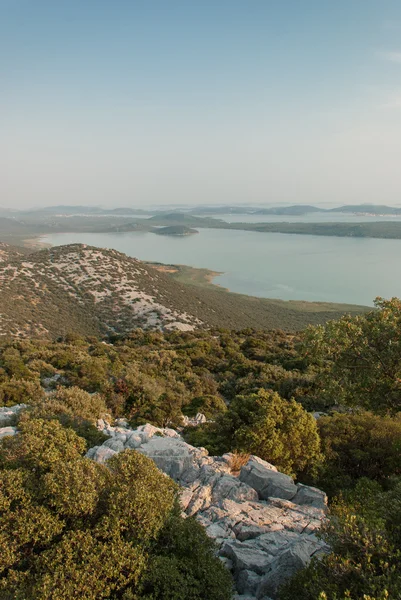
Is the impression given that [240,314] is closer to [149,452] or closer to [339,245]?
[149,452]

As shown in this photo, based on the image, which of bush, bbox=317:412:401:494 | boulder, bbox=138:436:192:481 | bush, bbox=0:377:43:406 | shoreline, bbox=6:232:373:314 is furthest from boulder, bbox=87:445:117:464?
shoreline, bbox=6:232:373:314

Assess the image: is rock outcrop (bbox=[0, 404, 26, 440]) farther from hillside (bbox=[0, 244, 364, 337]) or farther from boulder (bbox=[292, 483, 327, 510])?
hillside (bbox=[0, 244, 364, 337])

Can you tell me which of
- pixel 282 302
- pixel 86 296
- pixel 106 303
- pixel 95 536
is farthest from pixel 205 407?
pixel 282 302

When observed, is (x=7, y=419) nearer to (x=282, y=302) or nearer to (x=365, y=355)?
(x=365, y=355)

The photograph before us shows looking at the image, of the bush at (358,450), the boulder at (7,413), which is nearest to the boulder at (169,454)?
the bush at (358,450)

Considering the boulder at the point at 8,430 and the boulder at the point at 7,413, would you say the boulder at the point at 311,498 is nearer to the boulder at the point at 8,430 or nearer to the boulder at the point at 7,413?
the boulder at the point at 8,430

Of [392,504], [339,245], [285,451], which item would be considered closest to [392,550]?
[392,504]

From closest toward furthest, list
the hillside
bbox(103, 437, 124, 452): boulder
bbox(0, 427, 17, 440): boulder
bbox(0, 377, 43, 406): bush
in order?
bbox(103, 437, 124, 452): boulder
bbox(0, 427, 17, 440): boulder
bbox(0, 377, 43, 406): bush
the hillside
